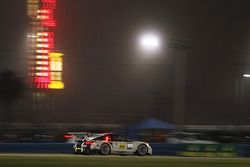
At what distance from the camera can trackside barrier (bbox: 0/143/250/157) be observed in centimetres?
2875

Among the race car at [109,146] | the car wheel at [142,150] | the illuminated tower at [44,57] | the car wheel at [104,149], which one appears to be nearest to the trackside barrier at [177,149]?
the race car at [109,146]

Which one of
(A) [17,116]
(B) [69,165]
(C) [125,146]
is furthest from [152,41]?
(A) [17,116]

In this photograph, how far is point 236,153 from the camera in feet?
95.6

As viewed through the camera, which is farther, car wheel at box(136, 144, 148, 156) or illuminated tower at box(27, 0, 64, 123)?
illuminated tower at box(27, 0, 64, 123)

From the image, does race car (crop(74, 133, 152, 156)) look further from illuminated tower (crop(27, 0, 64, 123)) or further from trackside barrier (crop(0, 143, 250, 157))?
illuminated tower (crop(27, 0, 64, 123))

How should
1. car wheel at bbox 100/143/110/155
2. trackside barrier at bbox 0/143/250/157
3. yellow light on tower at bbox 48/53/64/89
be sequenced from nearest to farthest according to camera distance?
1. car wheel at bbox 100/143/110/155
2. trackside barrier at bbox 0/143/250/157
3. yellow light on tower at bbox 48/53/64/89

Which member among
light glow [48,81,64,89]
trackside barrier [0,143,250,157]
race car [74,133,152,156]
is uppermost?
light glow [48,81,64,89]

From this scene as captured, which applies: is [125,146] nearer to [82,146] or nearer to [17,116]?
[82,146]

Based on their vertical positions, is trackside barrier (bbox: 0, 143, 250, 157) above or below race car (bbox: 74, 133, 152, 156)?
below

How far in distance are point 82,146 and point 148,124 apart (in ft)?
61.5

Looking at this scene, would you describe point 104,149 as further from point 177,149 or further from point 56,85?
point 56,85

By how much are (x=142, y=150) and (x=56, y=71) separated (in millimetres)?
44527

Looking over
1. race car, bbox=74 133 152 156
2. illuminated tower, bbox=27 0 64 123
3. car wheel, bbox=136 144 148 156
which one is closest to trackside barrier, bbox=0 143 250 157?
race car, bbox=74 133 152 156

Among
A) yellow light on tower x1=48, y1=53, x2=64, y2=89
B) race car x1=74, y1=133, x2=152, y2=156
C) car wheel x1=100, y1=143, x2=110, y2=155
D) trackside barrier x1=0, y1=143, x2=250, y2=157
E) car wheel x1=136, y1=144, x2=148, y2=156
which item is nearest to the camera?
race car x1=74, y1=133, x2=152, y2=156
